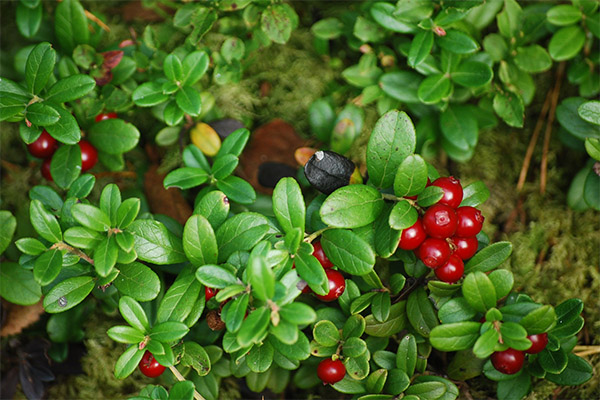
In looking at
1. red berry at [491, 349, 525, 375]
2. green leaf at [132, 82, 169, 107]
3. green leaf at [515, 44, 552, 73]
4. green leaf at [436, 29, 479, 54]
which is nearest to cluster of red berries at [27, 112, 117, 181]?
green leaf at [132, 82, 169, 107]

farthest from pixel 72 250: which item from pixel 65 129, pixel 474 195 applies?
pixel 474 195

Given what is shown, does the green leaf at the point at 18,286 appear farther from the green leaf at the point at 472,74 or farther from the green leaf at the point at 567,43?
the green leaf at the point at 567,43

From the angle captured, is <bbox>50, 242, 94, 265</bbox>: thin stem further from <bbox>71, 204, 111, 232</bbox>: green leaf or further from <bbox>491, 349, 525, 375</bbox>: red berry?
<bbox>491, 349, 525, 375</bbox>: red berry

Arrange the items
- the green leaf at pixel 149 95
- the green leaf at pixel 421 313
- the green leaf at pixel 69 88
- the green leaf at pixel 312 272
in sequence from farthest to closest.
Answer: the green leaf at pixel 149 95
the green leaf at pixel 69 88
the green leaf at pixel 421 313
the green leaf at pixel 312 272

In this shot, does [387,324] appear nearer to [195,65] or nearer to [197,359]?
[197,359]

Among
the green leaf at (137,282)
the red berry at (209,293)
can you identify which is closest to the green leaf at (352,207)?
the red berry at (209,293)
